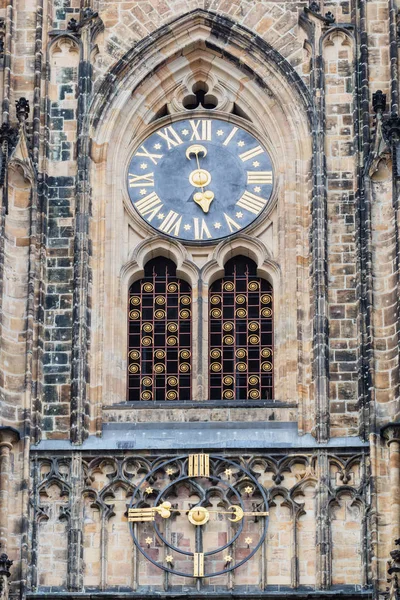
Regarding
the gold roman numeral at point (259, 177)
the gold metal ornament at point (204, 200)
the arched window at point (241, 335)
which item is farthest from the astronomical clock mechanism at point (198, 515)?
the gold roman numeral at point (259, 177)

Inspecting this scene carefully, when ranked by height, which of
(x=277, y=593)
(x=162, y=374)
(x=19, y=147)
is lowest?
(x=277, y=593)

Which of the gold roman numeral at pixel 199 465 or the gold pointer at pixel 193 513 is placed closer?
the gold pointer at pixel 193 513

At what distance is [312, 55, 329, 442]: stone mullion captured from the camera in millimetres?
36938

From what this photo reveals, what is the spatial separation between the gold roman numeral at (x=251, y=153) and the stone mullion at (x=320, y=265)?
875 millimetres

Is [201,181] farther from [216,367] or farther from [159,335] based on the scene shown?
[216,367]

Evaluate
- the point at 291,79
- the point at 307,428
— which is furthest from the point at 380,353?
the point at 291,79

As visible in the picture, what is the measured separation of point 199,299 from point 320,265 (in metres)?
1.66

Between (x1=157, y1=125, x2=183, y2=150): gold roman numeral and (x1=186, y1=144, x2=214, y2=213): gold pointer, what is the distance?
252 millimetres

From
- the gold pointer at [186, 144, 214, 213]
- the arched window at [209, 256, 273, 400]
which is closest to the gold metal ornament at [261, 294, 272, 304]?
the arched window at [209, 256, 273, 400]

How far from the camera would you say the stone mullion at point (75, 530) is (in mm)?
35906

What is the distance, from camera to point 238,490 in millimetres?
36469

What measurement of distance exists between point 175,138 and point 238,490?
208 inches

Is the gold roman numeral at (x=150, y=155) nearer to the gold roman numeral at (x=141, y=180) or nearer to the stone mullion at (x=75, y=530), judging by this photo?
the gold roman numeral at (x=141, y=180)

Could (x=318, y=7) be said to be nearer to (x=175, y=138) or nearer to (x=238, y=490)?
(x=175, y=138)
